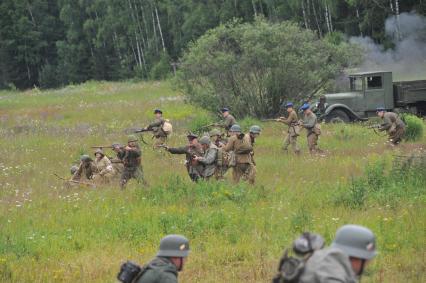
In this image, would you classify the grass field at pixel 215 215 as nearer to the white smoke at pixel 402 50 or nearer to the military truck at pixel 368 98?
the military truck at pixel 368 98

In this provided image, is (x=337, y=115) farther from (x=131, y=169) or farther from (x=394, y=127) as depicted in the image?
(x=131, y=169)

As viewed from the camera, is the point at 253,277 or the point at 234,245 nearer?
the point at 253,277

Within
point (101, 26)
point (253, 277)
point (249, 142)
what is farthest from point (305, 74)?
point (101, 26)

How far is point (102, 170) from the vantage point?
1630 cm

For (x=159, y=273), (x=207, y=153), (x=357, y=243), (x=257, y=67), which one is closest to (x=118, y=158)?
(x=207, y=153)

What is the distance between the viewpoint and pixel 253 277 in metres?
8.55

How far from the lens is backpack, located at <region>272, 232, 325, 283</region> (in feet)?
14.3

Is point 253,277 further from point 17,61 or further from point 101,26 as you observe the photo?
point 17,61

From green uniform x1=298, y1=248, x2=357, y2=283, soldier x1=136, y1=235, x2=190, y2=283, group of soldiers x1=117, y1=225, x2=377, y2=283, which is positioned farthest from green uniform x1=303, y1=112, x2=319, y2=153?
green uniform x1=298, y1=248, x2=357, y2=283

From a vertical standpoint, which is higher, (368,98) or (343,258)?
(343,258)

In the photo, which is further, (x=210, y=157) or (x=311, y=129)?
(x=311, y=129)

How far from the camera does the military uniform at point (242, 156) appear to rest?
14.0 meters

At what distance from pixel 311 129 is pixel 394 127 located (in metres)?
2.30

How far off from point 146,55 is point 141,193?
58395mm
